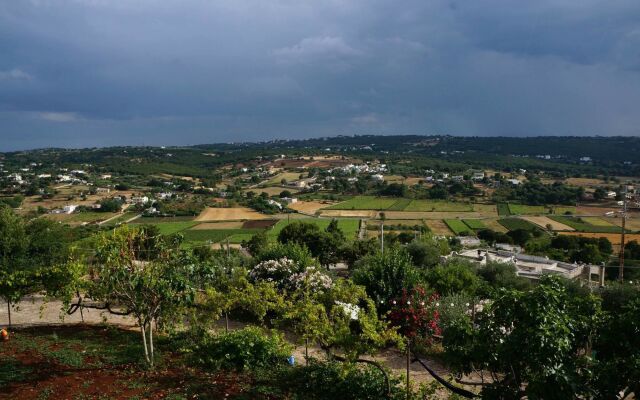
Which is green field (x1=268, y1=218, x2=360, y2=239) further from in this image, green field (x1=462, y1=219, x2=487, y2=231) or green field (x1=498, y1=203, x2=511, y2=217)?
green field (x1=498, y1=203, x2=511, y2=217)

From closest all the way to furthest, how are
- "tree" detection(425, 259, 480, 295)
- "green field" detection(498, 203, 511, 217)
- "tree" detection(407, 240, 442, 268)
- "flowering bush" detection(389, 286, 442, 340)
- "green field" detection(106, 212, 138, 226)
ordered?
"flowering bush" detection(389, 286, 442, 340) → "tree" detection(425, 259, 480, 295) → "tree" detection(407, 240, 442, 268) → "green field" detection(106, 212, 138, 226) → "green field" detection(498, 203, 511, 217)

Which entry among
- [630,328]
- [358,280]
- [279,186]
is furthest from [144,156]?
[630,328]

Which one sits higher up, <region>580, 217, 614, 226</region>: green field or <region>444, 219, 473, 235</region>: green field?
<region>580, 217, 614, 226</region>: green field

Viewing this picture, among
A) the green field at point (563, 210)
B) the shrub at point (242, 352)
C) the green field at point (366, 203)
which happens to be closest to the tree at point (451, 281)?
the shrub at point (242, 352)

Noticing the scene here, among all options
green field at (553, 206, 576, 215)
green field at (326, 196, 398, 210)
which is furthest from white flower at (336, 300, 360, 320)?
green field at (553, 206, 576, 215)

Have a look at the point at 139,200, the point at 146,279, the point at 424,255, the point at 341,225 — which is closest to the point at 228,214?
the point at 139,200

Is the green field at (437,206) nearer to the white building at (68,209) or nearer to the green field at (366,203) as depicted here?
the green field at (366,203)

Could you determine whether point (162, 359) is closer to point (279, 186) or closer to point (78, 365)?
point (78, 365)

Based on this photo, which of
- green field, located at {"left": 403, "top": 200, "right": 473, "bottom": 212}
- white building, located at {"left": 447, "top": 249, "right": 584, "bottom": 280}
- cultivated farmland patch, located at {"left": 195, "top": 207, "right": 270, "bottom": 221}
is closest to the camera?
white building, located at {"left": 447, "top": 249, "right": 584, "bottom": 280}

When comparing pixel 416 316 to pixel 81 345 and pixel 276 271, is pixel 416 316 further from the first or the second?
pixel 81 345
